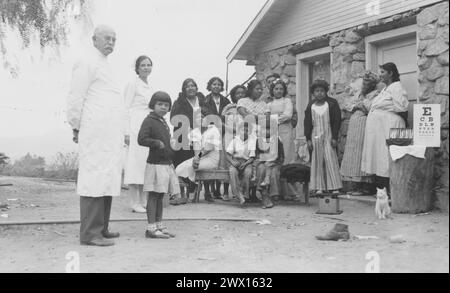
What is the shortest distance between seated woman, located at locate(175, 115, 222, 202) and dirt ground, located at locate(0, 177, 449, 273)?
722mm

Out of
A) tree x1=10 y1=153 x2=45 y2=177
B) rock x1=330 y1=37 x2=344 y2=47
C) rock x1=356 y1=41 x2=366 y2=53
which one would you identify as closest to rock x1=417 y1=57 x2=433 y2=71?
rock x1=356 y1=41 x2=366 y2=53

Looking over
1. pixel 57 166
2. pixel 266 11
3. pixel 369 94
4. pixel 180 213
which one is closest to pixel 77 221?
pixel 180 213

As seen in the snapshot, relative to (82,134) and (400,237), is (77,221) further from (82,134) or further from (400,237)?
(400,237)

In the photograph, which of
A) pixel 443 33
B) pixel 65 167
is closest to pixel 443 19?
pixel 443 33

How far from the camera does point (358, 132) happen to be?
808cm

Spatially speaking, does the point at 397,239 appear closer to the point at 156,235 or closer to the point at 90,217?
the point at 156,235

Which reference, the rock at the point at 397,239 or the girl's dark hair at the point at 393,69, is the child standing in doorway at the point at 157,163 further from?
the girl's dark hair at the point at 393,69

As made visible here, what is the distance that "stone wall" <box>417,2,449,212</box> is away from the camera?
687 cm

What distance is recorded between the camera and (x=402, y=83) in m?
8.07

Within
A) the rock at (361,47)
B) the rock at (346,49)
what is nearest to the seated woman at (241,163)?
the rock at (346,49)

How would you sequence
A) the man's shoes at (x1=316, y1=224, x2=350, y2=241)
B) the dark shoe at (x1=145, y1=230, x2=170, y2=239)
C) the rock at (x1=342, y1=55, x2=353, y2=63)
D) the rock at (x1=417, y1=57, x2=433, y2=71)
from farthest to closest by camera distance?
the rock at (x1=342, y1=55, x2=353, y2=63) < the rock at (x1=417, y1=57, x2=433, y2=71) < the dark shoe at (x1=145, y1=230, x2=170, y2=239) < the man's shoes at (x1=316, y1=224, x2=350, y2=241)

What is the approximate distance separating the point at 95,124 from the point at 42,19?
5.38 m

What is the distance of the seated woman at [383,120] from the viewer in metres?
7.32

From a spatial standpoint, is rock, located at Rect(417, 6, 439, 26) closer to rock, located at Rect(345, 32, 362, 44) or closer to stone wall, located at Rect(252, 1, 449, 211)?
stone wall, located at Rect(252, 1, 449, 211)
